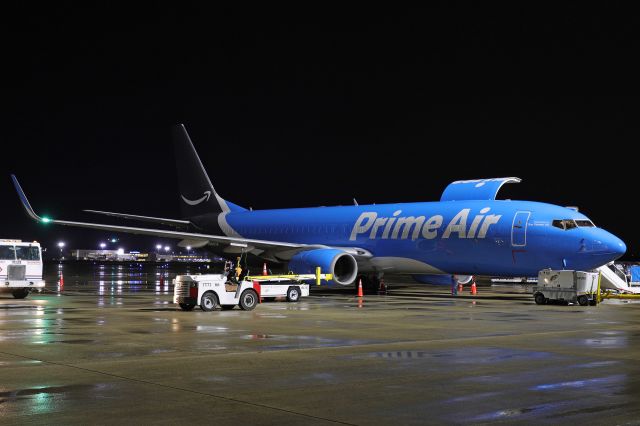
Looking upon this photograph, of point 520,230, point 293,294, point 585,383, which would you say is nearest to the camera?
point 585,383

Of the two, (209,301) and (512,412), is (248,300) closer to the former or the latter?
(209,301)

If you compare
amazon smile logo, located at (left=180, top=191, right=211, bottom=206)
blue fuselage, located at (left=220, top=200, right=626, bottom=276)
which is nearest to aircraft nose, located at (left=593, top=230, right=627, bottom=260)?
blue fuselage, located at (left=220, top=200, right=626, bottom=276)

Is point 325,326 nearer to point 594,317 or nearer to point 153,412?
point 594,317

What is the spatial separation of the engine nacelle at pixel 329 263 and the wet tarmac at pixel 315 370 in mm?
12826

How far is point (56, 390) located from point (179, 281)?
14.1m

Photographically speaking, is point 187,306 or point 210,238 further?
point 210,238

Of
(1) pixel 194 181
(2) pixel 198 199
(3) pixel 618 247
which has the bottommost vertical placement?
(3) pixel 618 247

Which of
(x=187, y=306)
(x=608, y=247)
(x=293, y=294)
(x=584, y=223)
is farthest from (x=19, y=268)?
(x=608, y=247)

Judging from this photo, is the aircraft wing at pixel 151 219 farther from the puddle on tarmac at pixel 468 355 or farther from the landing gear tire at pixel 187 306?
the puddle on tarmac at pixel 468 355

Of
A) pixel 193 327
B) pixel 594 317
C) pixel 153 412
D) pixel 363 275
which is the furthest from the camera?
pixel 363 275

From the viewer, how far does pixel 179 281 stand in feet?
76.5

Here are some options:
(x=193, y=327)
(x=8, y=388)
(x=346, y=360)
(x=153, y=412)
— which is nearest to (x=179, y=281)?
(x=193, y=327)

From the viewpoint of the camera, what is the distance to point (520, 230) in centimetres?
2994

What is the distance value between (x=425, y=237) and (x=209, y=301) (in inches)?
487
